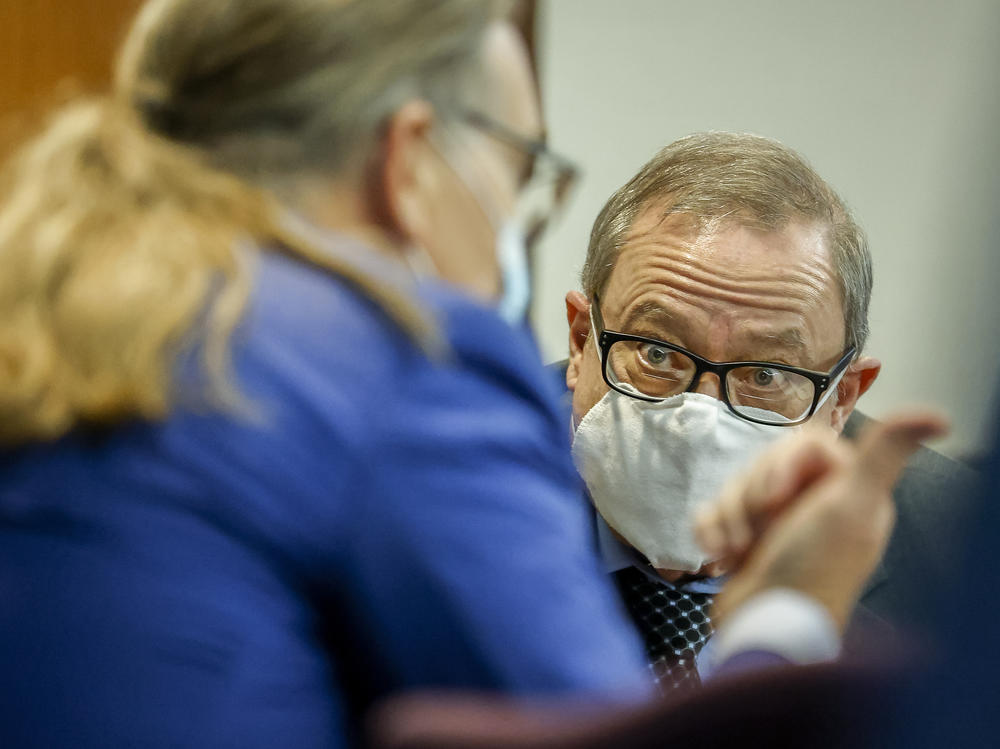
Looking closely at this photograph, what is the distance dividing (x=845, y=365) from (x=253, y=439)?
942mm

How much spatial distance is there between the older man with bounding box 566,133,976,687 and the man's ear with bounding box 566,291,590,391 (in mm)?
17

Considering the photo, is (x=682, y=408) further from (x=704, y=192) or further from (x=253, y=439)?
(x=253, y=439)

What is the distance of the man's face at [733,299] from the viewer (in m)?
1.29

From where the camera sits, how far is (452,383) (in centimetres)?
59

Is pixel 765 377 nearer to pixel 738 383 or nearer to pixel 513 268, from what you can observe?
pixel 738 383

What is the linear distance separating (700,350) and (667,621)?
316 mm

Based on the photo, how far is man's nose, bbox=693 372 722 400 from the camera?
126 centimetres

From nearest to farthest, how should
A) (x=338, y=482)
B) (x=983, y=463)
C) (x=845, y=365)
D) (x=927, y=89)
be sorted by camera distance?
(x=983, y=463), (x=338, y=482), (x=845, y=365), (x=927, y=89)

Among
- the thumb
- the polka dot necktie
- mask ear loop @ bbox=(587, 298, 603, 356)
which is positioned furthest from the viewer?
mask ear loop @ bbox=(587, 298, 603, 356)

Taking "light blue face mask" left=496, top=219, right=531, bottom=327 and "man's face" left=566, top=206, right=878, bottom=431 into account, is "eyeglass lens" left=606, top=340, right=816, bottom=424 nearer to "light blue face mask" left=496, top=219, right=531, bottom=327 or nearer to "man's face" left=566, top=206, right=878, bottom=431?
"man's face" left=566, top=206, right=878, bottom=431

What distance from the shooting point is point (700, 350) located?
1290 mm

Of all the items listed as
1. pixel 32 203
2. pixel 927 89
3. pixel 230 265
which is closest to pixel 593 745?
pixel 230 265

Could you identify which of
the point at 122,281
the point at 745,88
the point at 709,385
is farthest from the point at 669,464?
the point at 745,88

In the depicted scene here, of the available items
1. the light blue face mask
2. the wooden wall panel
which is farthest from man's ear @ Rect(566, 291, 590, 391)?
the wooden wall panel
